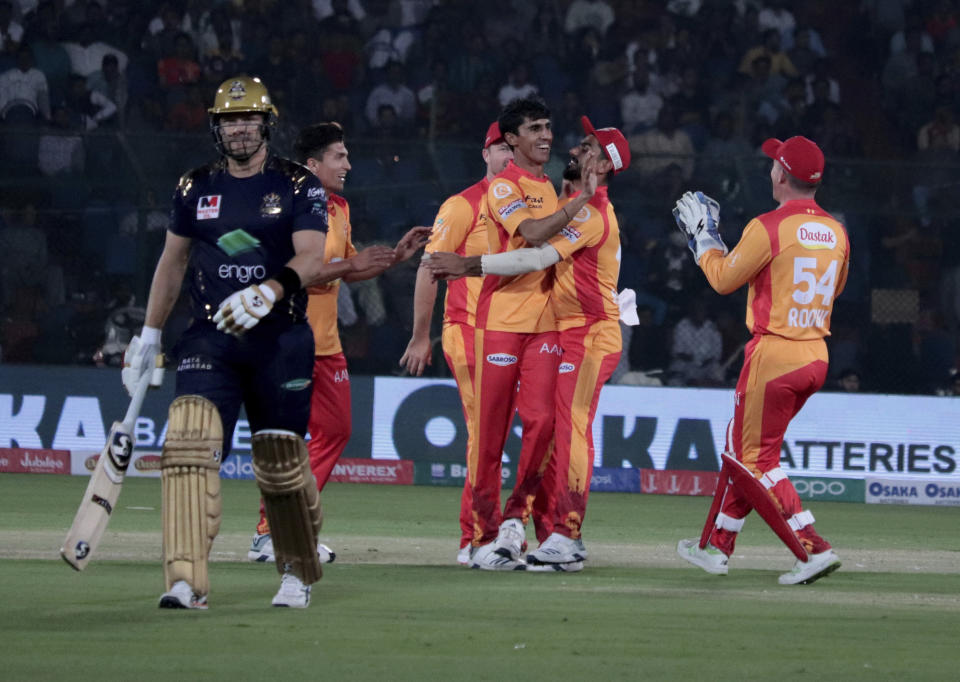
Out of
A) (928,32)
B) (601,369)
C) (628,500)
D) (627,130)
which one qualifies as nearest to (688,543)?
(601,369)

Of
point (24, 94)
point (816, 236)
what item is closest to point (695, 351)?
point (816, 236)

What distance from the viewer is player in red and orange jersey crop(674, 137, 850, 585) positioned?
7637mm

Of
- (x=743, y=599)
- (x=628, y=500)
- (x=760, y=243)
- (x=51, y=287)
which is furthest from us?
(x=51, y=287)

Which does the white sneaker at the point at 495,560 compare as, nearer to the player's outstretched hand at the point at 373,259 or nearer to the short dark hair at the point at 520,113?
the player's outstretched hand at the point at 373,259

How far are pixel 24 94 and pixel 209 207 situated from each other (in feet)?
36.2

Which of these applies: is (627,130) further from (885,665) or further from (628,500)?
(885,665)

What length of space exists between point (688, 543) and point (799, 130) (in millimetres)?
10824

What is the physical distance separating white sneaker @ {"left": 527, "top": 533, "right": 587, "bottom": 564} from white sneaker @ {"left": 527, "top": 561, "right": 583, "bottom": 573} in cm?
2

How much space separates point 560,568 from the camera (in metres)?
8.03

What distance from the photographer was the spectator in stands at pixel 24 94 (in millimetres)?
16188

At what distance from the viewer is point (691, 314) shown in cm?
1510

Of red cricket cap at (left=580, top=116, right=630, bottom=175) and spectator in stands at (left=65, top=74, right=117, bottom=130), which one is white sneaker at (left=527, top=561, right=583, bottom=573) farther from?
spectator in stands at (left=65, top=74, right=117, bottom=130)

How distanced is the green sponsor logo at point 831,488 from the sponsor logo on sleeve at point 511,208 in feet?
23.4

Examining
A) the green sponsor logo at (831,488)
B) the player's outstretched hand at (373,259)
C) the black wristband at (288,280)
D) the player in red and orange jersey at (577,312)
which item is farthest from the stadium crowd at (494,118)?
the black wristband at (288,280)
